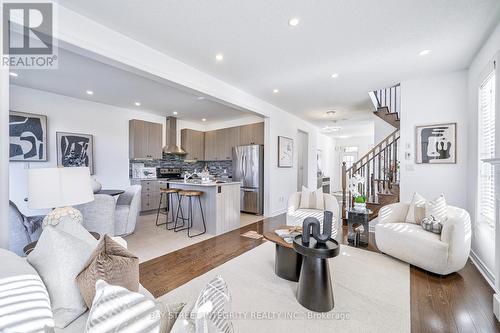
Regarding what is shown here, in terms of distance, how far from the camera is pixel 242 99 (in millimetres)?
4273

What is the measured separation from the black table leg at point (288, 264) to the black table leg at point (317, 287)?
0.39 m

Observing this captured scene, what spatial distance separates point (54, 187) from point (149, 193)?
4.22 metres

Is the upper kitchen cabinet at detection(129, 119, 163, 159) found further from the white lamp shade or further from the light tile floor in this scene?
the white lamp shade

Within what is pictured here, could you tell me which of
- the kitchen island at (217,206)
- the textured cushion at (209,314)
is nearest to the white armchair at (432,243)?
the kitchen island at (217,206)

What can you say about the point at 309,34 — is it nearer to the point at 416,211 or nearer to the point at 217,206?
the point at 416,211

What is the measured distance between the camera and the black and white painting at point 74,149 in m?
4.41

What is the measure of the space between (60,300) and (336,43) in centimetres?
335

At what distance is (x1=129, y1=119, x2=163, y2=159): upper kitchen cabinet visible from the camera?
545 cm

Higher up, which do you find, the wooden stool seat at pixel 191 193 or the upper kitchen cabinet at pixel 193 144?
the upper kitchen cabinet at pixel 193 144

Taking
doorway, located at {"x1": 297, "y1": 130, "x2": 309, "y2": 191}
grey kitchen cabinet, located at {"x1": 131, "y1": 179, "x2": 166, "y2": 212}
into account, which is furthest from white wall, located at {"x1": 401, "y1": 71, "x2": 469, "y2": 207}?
grey kitchen cabinet, located at {"x1": 131, "y1": 179, "x2": 166, "y2": 212}

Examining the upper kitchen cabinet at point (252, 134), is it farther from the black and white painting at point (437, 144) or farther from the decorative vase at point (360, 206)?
the black and white painting at point (437, 144)

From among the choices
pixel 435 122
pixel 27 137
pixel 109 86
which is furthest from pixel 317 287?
pixel 27 137

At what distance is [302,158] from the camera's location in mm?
7293

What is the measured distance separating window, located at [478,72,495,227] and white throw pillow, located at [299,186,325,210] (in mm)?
1967
